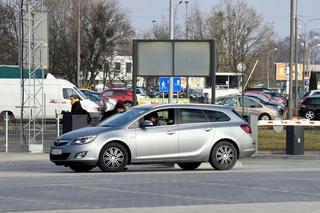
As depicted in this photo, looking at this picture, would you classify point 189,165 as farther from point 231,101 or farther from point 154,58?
point 231,101

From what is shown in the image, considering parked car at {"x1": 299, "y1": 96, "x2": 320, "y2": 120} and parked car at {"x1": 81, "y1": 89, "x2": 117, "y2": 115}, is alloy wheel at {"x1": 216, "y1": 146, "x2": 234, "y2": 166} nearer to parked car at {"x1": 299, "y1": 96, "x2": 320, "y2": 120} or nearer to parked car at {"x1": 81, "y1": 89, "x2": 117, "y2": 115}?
parked car at {"x1": 81, "y1": 89, "x2": 117, "y2": 115}

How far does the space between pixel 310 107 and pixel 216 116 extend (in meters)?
30.6

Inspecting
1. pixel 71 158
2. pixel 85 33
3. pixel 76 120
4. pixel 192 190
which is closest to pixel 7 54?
pixel 85 33

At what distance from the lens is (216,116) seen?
1827 centimetres

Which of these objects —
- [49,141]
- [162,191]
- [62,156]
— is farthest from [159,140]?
[49,141]

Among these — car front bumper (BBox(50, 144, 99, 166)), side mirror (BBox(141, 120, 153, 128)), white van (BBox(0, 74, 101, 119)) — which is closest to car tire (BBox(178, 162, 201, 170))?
side mirror (BBox(141, 120, 153, 128))

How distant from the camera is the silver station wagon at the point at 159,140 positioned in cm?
1723

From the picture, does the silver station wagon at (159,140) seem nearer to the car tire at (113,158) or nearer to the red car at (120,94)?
the car tire at (113,158)

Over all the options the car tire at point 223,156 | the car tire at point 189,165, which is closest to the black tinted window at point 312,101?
the car tire at point 189,165

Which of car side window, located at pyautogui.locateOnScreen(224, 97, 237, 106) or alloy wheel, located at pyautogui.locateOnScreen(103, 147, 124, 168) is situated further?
car side window, located at pyautogui.locateOnScreen(224, 97, 237, 106)

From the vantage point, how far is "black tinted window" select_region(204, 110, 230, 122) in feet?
59.7

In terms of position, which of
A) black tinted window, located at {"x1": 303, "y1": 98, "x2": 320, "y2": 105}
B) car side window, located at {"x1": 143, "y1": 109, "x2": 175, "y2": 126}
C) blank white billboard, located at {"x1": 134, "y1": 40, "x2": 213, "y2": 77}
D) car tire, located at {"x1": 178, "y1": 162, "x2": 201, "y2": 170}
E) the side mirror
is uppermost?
blank white billboard, located at {"x1": 134, "y1": 40, "x2": 213, "y2": 77}

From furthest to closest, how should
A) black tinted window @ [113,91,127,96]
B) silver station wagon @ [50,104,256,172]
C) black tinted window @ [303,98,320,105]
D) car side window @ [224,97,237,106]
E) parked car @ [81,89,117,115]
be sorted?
black tinted window @ [113,91,127,96] → black tinted window @ [303,98,320,105] → car side window @ [224,97,237,106] → parked car @ [81,89,117,115] → silver station wagon @ [50,104,256,172]

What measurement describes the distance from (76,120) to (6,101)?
56.8 feet
